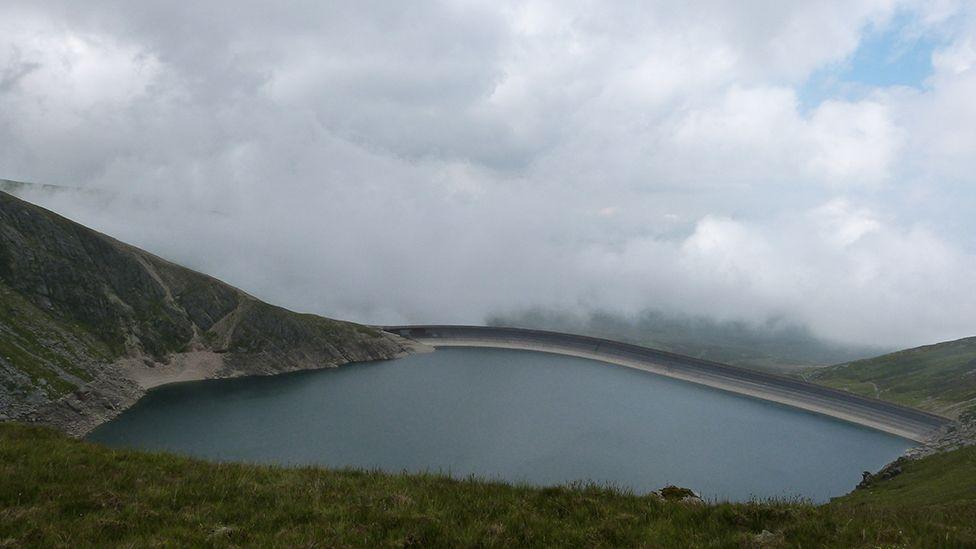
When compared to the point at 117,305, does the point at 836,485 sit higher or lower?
lower

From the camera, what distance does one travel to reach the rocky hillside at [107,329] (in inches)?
3767

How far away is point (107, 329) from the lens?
433 feet

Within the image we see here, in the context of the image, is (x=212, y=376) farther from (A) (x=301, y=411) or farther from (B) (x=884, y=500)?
(B) (x=884, y=500)

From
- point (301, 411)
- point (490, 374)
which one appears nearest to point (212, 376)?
point (301, 411)

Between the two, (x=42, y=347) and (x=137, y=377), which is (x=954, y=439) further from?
(x=42, y=347)

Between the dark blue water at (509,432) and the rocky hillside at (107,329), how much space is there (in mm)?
8108

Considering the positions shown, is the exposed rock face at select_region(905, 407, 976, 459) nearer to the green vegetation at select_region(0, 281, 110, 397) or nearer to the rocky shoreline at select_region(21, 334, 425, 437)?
the rocky shoreline at select_region(21, 334, 425, 437)

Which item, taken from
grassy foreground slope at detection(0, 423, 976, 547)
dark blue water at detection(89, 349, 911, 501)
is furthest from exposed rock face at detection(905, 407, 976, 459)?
grassy foreground slope at detection(0, 423, 976, 547)

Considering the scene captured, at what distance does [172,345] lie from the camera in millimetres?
144500

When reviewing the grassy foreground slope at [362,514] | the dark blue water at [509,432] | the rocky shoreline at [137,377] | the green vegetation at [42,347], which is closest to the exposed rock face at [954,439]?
the dark blue water at [509,432]

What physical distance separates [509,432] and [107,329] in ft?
340

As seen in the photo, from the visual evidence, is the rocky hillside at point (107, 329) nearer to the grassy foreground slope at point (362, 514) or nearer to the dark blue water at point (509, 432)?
the dark blue water at point (509, 432)

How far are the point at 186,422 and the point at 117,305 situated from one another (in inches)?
2265

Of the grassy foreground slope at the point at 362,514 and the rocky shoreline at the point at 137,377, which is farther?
the rocky shoreline at the point at 137,377
